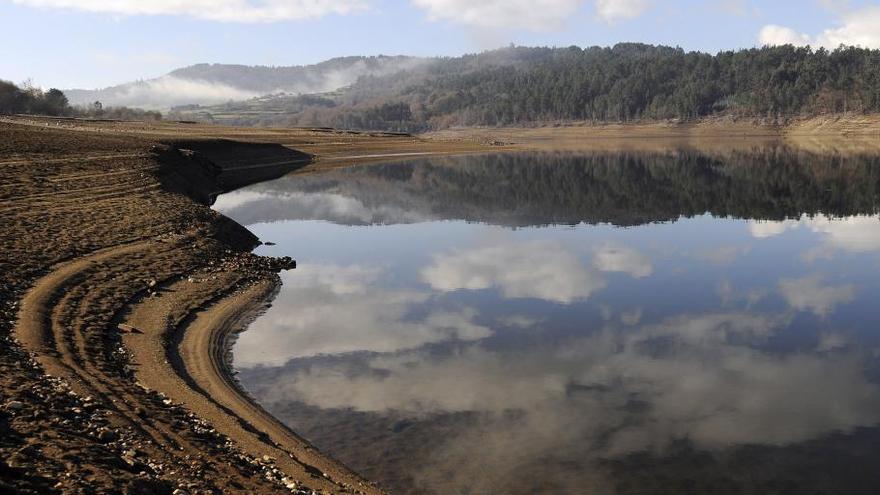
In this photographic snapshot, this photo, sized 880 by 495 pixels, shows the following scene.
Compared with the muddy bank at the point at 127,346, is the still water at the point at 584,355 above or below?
below

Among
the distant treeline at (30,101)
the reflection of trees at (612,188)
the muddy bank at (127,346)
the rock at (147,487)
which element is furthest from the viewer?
the distant treeline at (30,101)

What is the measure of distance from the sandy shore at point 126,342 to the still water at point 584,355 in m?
1.50

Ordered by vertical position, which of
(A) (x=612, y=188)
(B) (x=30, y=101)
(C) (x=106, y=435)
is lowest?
(A) (x=612, y=188)

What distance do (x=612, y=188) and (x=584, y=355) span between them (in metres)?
52.4

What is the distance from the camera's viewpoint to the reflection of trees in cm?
5284

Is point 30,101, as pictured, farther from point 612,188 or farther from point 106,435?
point 106,435

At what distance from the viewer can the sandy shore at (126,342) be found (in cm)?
1091

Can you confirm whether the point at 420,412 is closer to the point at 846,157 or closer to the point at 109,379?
the point at 109,379

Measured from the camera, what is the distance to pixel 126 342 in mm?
18766

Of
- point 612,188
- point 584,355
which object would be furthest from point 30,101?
point 584,355

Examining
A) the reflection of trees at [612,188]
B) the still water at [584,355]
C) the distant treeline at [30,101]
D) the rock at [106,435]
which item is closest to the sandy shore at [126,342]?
the rock at [106,435]

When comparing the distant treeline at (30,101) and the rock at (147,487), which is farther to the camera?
the distant treeline at (30,101)

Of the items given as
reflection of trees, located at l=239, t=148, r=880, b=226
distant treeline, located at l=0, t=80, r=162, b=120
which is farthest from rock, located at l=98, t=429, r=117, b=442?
distant treeline, located at l=0, t=80, r=162, b=120

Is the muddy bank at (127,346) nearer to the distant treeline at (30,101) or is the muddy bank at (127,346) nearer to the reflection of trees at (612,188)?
the reflection of trees at (612,188)
